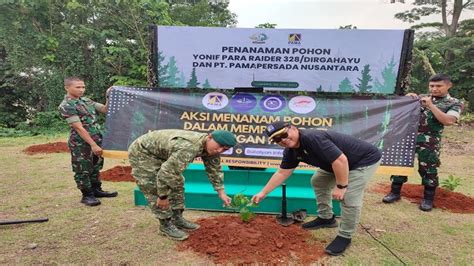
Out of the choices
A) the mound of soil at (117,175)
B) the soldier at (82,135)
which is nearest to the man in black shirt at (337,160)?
the soldier at (82,135)

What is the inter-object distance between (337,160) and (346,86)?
2.29m

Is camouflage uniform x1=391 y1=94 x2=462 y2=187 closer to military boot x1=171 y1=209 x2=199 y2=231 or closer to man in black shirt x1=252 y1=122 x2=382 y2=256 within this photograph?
man in black shirt x1=252 y1=122 x2=382 y2=256

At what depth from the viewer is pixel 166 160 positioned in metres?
3.30

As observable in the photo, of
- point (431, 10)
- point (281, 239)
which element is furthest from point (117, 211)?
point (431, 10)

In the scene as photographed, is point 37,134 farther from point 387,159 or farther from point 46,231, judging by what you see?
point 387,159

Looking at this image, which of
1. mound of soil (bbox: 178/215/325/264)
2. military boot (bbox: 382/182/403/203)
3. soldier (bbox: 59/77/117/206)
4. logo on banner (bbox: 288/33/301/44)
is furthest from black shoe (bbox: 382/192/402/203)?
soldier (bbox: 59/77/117/206)

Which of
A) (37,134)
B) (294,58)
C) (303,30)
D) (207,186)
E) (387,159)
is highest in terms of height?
(303,30)

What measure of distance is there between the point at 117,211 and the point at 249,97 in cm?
227

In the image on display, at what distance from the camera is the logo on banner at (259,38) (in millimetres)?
4980

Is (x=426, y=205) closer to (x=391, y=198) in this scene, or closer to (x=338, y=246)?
Answer: (x=391, y=198)

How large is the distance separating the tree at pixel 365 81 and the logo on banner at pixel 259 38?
1.43m

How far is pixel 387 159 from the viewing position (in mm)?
4613

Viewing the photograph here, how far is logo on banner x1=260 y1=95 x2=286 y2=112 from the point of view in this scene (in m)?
4.89

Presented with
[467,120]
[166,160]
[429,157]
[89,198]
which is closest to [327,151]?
[166,160]
